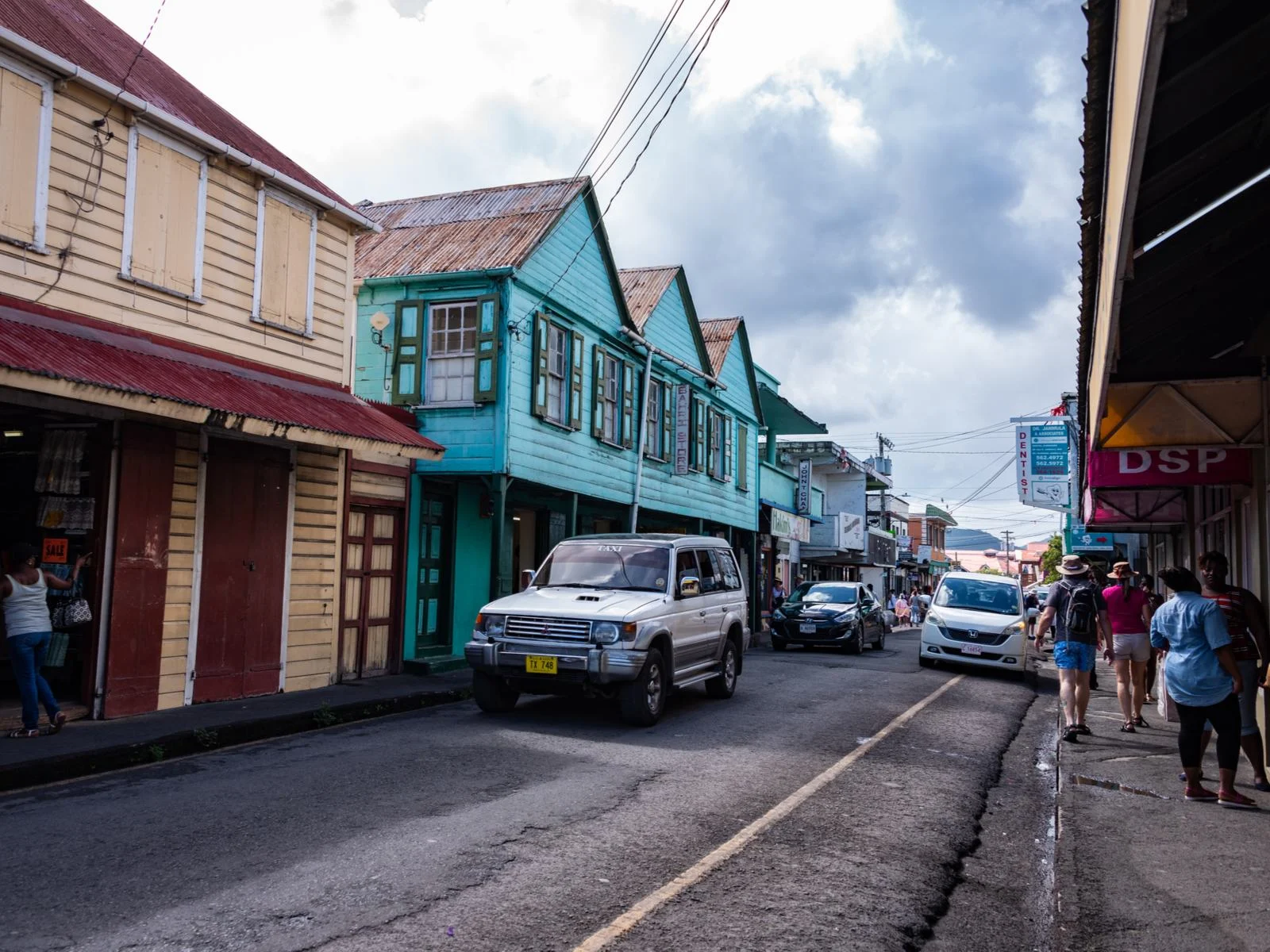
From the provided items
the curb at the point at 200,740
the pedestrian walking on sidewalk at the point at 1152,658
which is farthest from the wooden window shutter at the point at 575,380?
the pedestrian walking on sidewalk at the point at 1152,658

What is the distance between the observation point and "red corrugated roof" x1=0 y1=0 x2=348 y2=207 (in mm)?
10047

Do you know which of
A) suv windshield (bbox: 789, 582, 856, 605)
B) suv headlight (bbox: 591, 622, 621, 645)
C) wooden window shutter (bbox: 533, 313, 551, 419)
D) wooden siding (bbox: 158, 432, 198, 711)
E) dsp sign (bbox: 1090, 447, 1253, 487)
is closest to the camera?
dsp sign (bbox: 1090, 447, 1253, 487)

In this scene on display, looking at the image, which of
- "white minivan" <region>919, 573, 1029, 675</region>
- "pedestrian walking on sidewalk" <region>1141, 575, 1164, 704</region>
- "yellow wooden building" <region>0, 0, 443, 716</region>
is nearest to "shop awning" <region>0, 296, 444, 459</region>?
"yellow wooden building" <region>0, 0, 443, 716</region>

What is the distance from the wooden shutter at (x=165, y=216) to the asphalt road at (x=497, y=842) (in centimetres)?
500

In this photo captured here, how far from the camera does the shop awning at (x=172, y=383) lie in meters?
8.18

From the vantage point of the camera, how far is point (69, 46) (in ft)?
33.7

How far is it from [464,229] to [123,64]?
7.03 m

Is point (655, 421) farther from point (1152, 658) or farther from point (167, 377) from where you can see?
point (167, 377)

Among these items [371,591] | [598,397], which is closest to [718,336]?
[598,397]

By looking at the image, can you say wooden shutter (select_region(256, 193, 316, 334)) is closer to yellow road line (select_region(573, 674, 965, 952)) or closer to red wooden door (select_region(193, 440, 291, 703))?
red wooden door (select_region(193, 440, 291, 703))

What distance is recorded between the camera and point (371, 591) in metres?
14.5

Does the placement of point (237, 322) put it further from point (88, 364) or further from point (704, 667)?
point (704, 667)

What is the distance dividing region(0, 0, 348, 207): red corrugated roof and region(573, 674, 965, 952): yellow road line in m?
8.97

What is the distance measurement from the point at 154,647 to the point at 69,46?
6.04 m
